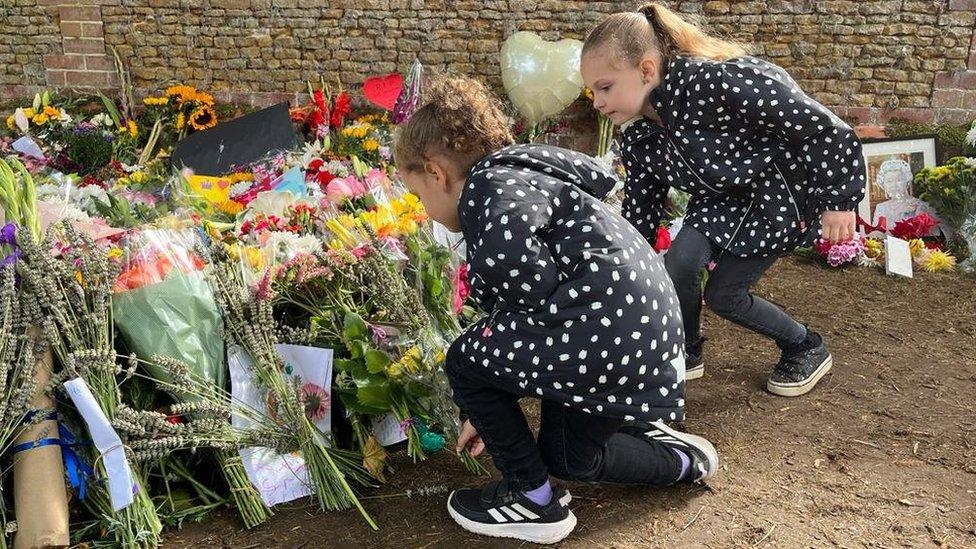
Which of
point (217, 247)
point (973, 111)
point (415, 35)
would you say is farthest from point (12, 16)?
point (973, 111)

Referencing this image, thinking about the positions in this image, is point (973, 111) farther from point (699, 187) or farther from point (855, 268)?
point (699, 187)

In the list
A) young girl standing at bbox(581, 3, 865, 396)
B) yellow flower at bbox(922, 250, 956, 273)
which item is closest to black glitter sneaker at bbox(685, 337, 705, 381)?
young girl standing at bbox(581, 3, 865, 396)

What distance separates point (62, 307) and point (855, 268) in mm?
3655

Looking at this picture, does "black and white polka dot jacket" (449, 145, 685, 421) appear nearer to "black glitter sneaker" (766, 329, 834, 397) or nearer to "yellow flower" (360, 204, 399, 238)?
"yellow flower" (360, 204, 399, 238)

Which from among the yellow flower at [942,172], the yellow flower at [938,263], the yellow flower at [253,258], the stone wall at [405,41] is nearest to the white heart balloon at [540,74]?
the stone wall at [405,41]

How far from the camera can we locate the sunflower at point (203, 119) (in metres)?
5.74

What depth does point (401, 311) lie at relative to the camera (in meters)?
2.31

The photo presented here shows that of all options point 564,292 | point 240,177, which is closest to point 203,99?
point 240,177

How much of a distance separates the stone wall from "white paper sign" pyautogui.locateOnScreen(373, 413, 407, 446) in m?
3.69

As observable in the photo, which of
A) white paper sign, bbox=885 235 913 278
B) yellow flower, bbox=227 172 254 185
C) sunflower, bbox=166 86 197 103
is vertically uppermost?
sunflower, bbox=166 86 197 103

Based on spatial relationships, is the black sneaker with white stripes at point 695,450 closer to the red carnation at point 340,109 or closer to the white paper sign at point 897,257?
the white paper sign at point 897,257

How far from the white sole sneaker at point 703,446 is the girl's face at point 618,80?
3.21ft

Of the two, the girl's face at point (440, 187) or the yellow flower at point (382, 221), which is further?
the yellow flower at point (382, 221)

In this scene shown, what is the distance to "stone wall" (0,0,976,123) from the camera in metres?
5.02
